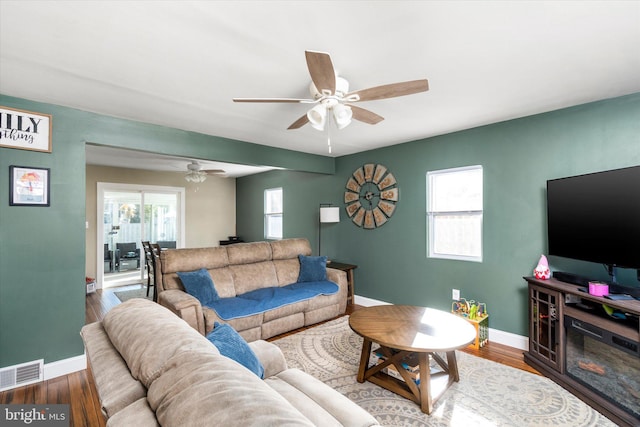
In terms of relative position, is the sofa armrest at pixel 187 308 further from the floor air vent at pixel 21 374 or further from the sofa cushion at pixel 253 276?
the floor air vent at pixel 21 374

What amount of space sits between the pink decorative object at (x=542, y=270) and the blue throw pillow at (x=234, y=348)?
2670mm

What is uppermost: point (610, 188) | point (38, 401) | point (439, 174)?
point (439, 174)

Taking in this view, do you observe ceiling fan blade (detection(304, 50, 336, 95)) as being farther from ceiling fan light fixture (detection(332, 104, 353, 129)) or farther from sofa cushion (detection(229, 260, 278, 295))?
sofa cushion (detection(229, 260, 278, 295))

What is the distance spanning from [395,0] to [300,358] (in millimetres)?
2900

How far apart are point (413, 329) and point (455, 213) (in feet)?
6.29

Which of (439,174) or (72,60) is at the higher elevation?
(72,60)

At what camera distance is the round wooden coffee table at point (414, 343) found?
206cm

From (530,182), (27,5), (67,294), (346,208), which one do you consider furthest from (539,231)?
(67,294)

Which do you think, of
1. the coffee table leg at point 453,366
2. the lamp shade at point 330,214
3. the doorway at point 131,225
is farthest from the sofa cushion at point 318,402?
the doorway at point 131,225

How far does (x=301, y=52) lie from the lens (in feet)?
6.07

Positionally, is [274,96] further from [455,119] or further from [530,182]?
[530,182]

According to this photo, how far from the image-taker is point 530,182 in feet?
10.1

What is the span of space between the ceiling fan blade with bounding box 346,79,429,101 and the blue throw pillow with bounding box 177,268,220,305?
2.52 metres

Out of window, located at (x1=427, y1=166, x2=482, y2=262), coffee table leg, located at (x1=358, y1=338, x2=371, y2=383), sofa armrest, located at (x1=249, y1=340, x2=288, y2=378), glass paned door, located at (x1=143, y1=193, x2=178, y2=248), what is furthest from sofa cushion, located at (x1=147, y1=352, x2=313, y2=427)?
glass paned door, located at (x1=143, y1=193, x2=178, y2=248)
